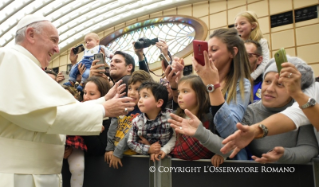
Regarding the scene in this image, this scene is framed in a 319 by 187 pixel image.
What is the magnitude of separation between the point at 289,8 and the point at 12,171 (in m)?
11.8

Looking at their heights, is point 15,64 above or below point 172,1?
below

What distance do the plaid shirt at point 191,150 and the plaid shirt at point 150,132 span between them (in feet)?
0.82

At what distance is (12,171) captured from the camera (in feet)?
6.88

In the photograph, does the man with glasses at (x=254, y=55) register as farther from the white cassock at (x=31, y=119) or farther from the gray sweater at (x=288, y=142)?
the white cassock at (x=31, y=119)

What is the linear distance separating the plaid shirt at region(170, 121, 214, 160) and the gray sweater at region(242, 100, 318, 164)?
14.4 inches

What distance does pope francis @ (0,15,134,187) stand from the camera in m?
2.05

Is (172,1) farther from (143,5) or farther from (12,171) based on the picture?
(12,171)

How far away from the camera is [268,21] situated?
1172cm

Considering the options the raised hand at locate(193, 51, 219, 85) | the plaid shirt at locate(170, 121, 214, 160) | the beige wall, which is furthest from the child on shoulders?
the beige wall

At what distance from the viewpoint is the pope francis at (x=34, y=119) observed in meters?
2.05

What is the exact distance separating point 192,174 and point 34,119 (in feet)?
4.31

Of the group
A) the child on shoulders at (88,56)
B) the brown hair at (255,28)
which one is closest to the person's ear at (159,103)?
the brown hair at (255,28)

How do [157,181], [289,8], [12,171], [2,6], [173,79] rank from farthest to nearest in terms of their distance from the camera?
1. [2,6]
2. [289,8]
3. [173,79]
4. [157,181]
5. [12,171]

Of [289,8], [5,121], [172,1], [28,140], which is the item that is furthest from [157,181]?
[172,1]
